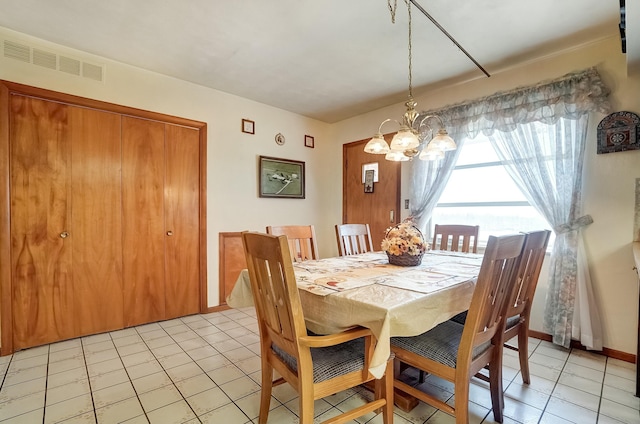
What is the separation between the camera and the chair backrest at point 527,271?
1.52 m

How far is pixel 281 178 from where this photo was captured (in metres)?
4.03

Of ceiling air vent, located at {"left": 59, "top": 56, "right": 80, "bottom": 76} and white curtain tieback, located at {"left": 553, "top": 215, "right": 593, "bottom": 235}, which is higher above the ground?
ceiling air vent, located at {"left": 59, "top": 56, "right": 80, "bottom": 76}

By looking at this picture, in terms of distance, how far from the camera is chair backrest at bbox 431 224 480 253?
266 centimetres

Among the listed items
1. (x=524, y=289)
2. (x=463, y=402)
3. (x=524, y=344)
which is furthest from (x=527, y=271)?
(x=463, y=402)

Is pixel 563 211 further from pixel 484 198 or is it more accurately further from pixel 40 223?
pixel 40 223

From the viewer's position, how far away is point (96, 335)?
9.02 feet

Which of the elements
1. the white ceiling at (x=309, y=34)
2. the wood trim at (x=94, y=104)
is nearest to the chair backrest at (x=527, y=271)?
the white ceiling at (x=309, y=34)

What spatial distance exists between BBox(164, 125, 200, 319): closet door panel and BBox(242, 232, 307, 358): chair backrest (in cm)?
207

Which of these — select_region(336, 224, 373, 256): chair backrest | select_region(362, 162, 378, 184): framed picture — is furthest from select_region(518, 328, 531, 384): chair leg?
select_region(362, 162, 378, 184): framed picture

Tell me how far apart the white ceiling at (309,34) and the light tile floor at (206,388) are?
2.49m

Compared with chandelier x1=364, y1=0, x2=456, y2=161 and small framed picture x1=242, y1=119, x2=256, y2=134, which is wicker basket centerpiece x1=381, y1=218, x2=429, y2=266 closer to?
chandelier x1=364, y1=0, x2=456, y2=161

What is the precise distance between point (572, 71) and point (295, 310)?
3.00 m

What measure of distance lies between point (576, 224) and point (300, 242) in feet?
7.42

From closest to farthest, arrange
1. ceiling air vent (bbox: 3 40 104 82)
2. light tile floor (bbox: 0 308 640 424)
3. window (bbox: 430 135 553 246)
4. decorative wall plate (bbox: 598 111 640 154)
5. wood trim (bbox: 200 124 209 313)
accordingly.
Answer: light tile floor (bbox: 0 308 640 424) → decorative wall plate (bbox: 598 111 640 154) → ceiling air vent (bbox: 3 40 104 82) → window (bbox: 430 135 553 246) → wood trim (bbox: 200 124 209 313)
